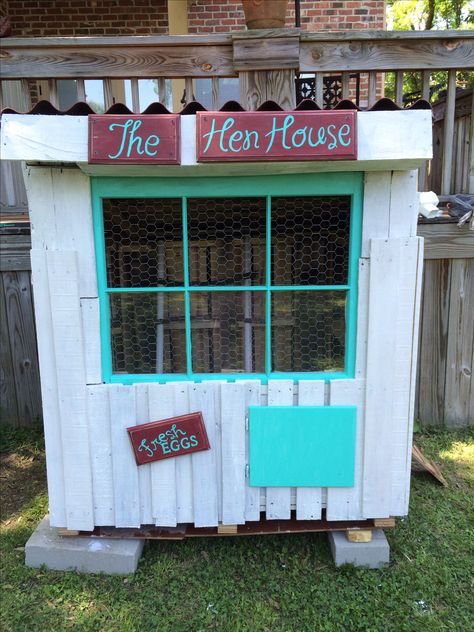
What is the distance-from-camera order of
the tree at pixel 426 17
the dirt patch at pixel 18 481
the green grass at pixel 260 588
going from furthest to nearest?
1. the tree at pixel 426 17
2. the dirt patch at pixel 18 481
3. the green grass at pixel 260 588

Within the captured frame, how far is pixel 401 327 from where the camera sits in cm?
212

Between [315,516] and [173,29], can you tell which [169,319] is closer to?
[315,516]

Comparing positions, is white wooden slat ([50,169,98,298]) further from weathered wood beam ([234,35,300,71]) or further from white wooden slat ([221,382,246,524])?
weathered wood beam ([234,35,300,71])

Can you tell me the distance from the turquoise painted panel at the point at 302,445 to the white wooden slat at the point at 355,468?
0.11 feet

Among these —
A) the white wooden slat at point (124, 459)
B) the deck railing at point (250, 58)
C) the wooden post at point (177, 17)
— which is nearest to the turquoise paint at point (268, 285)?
the white wooden slat at point (124, 459)

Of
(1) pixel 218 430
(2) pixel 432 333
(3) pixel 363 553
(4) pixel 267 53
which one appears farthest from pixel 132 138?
(2) pixel 432 333

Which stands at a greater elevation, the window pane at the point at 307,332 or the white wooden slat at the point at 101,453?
the window pane at the point at 307,332

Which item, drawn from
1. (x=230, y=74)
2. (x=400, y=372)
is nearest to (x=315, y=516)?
(x=400, y=372)

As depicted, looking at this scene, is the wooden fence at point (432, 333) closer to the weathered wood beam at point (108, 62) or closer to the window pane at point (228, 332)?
the weathered wood beam at point (108, 62)

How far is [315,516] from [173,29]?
548 cm

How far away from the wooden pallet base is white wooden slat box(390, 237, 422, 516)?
0.74 ft

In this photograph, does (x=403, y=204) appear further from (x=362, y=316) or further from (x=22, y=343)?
(x=22, y=343)

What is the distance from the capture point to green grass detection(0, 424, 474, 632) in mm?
2002

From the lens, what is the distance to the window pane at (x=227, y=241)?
6.99ft
